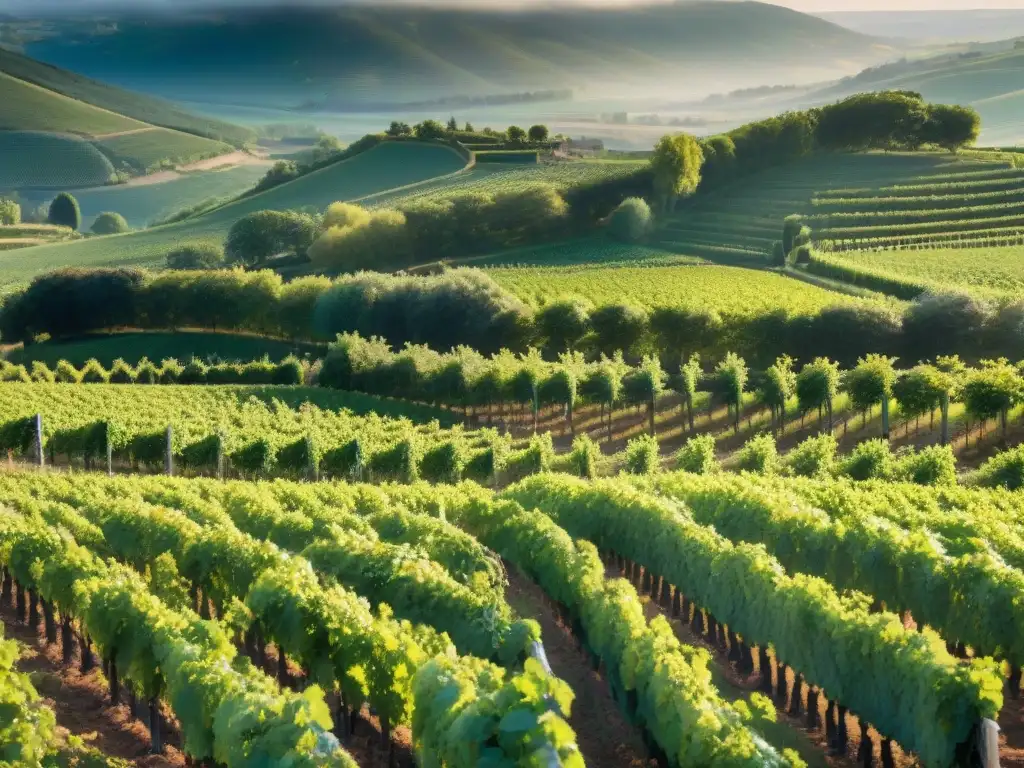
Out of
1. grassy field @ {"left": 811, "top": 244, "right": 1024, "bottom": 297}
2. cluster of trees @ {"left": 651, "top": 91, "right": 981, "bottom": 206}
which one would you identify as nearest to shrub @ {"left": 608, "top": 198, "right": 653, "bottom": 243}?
cluster of trees @ {"left": 651, "top": 91, "right": 981, "bottom": 206}

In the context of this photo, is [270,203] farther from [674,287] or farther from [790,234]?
[674,287]

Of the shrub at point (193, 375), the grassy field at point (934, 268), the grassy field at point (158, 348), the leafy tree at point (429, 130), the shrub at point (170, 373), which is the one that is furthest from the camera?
the leafy tree at point (429, 130)

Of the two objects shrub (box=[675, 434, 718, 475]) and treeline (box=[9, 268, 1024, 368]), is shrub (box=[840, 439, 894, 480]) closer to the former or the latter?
shrub (box=[675, 434, 718, 475])

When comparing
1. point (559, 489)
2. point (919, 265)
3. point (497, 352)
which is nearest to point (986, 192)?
point (919, 265)

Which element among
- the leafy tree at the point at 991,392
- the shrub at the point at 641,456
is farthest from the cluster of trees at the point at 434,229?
the leafy tree at the point at 991,392

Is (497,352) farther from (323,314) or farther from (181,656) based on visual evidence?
(181,656)

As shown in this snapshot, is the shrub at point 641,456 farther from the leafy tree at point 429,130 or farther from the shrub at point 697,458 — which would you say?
the leafy tree at point 429,130

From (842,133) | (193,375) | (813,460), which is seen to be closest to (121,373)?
(193,375)
